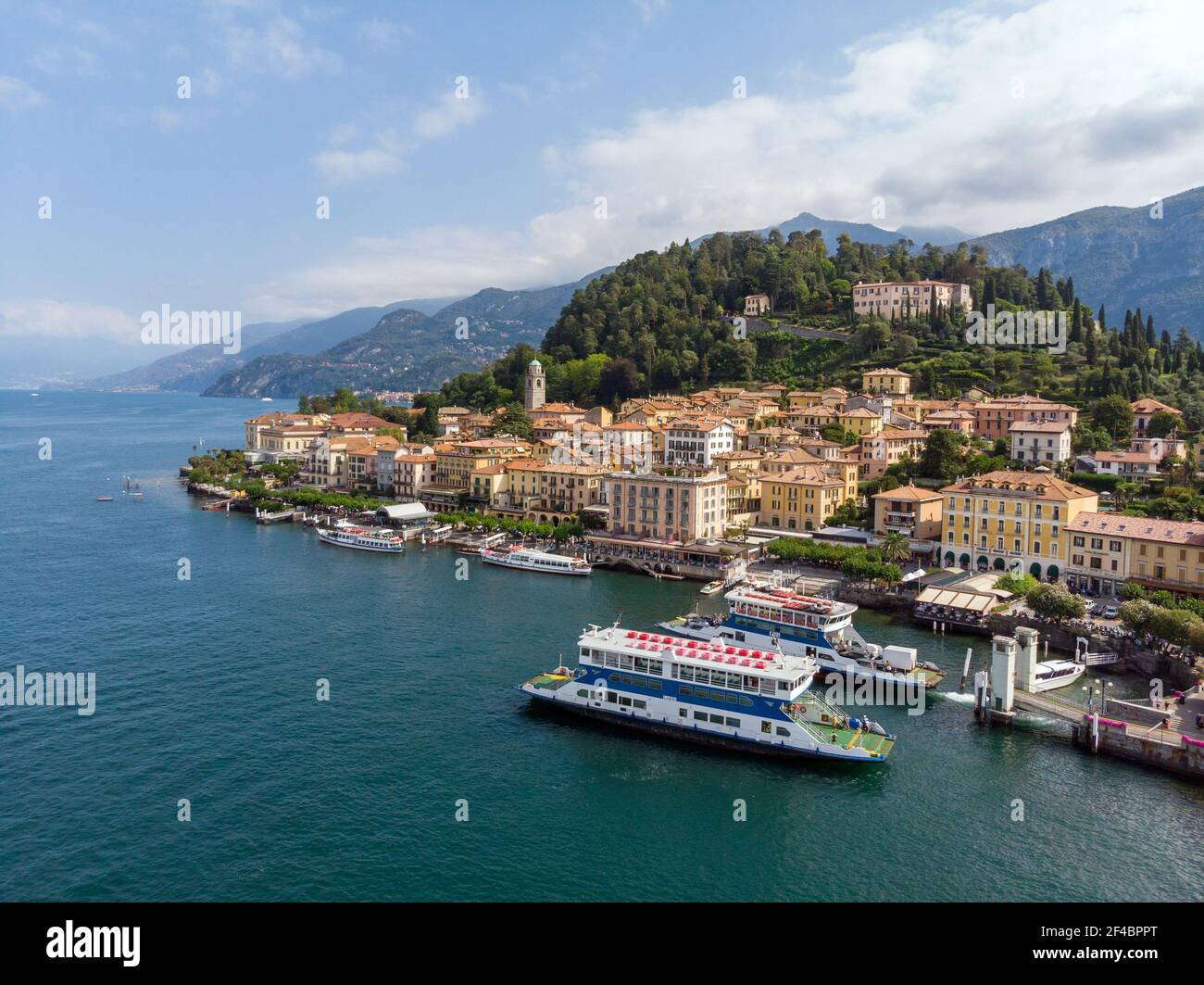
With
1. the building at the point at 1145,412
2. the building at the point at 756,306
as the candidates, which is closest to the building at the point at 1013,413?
the building at the point at 1145,412

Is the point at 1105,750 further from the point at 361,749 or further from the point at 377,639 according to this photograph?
the point at 377,639

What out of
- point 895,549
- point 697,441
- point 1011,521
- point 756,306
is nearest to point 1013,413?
point 697,441

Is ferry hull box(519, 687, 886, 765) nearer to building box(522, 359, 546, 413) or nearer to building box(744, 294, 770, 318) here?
building box(522, 359, 546, 413)

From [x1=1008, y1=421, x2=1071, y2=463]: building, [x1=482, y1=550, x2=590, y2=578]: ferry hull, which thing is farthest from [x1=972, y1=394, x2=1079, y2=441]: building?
[x1=482, y1=550, x2=590, y2=578]: ferry hull

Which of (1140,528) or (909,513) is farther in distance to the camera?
(909,513)

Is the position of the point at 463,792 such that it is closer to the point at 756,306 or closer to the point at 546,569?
the point at 546,569

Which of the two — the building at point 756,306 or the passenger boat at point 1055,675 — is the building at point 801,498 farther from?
the building at point 756,306
